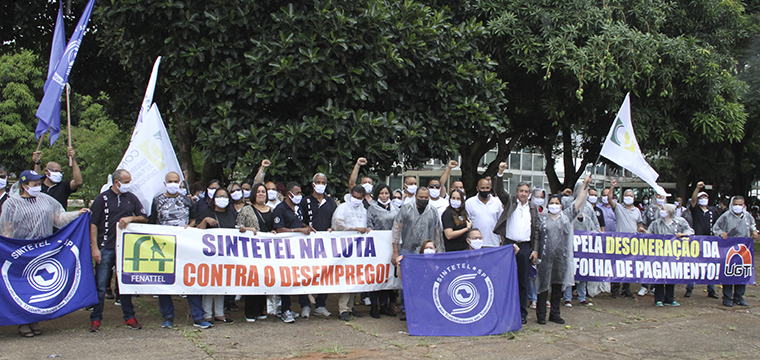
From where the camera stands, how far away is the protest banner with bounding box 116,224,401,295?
24.0 feet

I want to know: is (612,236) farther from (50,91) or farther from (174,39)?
(50,91)

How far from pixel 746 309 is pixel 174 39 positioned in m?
9.92

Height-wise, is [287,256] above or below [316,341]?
above

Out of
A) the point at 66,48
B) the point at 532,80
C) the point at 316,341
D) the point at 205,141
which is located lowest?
the point at 316,341

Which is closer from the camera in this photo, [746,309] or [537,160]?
[746,309]

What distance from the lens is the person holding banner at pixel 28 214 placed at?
22.8 ft

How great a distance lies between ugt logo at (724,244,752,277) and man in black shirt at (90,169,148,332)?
8990mm

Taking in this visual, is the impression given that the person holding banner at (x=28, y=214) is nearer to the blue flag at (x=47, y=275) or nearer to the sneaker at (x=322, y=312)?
the blue flag at (x=47, y=275)

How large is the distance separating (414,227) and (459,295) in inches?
45.0

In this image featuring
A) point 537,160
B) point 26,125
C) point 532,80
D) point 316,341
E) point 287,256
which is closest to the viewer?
point 316,341

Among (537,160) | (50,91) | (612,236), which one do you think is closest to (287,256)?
(50,91)

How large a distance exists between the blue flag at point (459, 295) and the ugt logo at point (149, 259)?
282cm

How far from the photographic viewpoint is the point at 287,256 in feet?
26.1

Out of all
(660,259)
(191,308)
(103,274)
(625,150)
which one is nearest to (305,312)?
(191,308)
